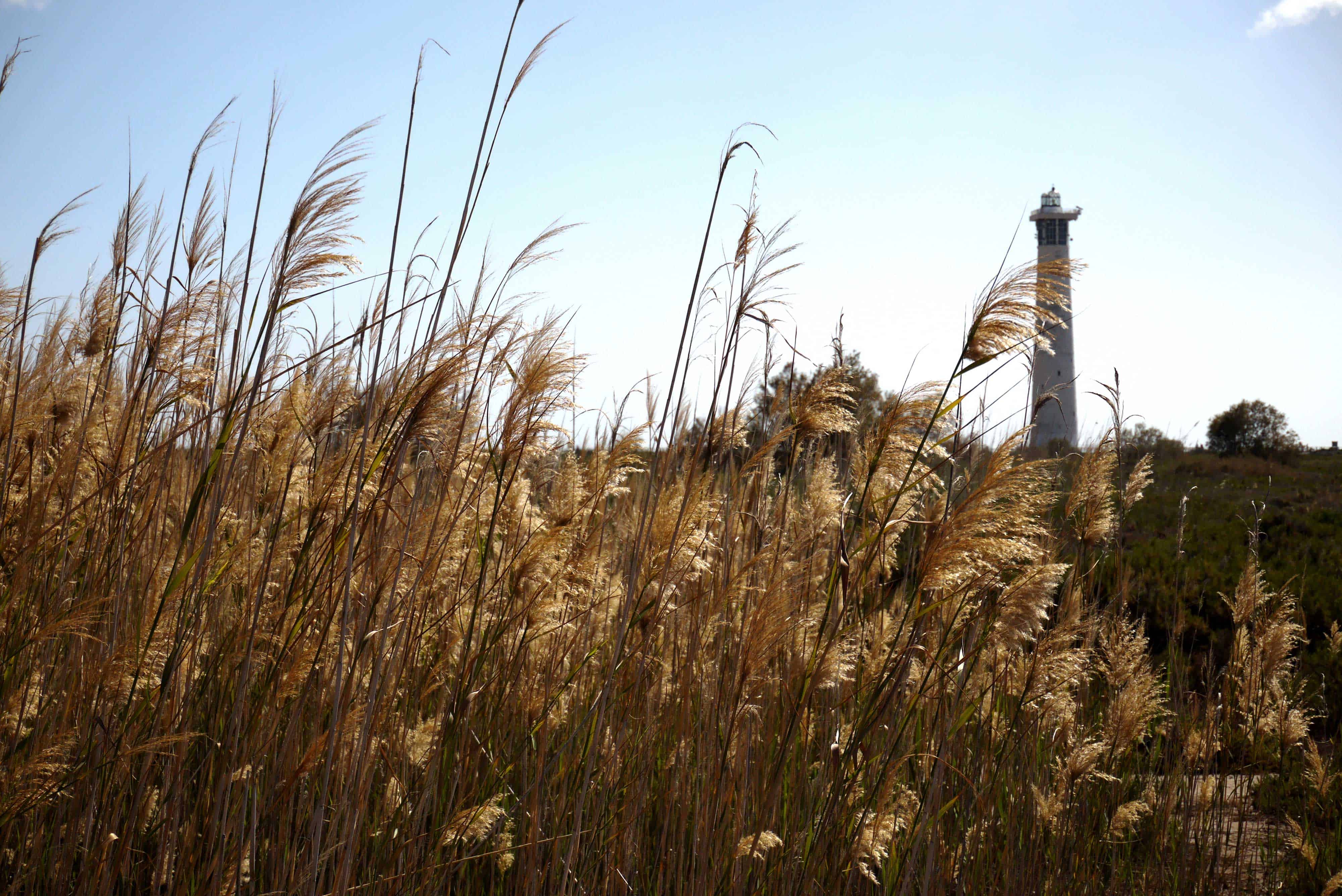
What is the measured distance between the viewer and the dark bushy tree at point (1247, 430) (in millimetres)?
27922

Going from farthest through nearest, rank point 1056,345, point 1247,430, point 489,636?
point 1056,345
point 1247,430
point 489,636

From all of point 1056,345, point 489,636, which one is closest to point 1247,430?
point 1056,345

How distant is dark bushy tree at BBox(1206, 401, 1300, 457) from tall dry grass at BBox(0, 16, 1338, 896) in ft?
98.2

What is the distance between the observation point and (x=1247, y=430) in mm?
29594

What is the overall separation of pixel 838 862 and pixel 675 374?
1.09 metres

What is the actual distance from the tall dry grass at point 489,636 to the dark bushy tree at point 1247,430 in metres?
29.9

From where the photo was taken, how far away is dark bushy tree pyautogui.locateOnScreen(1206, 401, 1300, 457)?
91.6ft

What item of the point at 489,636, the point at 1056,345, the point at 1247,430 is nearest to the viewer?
the point at 489,636

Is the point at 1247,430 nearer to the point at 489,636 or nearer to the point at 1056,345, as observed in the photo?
the point at 1056,345

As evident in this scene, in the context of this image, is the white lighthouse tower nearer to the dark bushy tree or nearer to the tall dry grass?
the dark bushy tree

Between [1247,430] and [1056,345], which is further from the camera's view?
[1056,345]

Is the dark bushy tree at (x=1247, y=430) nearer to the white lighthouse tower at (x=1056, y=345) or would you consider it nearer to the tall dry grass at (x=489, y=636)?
the white lighthouse tower at (x=1056, y=345)

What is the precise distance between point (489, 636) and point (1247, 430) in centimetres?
3468

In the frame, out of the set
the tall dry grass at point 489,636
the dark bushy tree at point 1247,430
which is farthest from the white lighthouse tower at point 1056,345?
the tall dry grass at point 489,636
